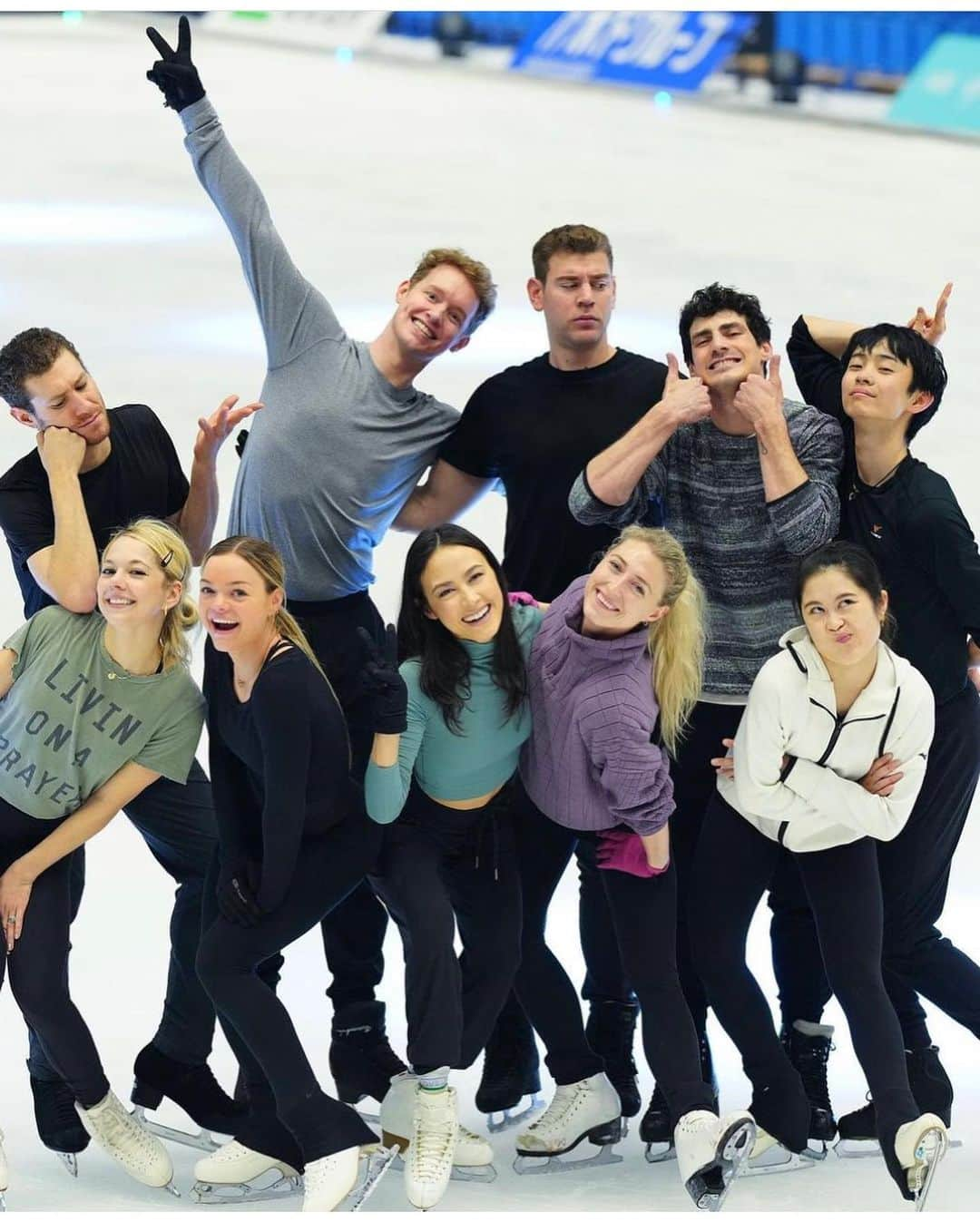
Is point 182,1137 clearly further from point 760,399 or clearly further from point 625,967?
point 760,399

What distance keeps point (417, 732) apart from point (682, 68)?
37.4 feet

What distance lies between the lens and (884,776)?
3.68 meters

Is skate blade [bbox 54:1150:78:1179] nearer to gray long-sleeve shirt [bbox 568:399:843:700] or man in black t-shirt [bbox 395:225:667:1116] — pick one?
man in black t-shirt [bbox 395:225:667:1116]

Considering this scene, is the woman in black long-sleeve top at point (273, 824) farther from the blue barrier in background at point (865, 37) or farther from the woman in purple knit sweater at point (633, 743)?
the blue barrier in background at point (865, 37)

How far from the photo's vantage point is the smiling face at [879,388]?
151 inches

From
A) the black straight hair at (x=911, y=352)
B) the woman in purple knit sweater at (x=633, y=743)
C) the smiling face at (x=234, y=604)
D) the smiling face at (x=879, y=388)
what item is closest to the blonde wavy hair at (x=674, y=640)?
the woman in purple knit sweater at (x=633, y=743)

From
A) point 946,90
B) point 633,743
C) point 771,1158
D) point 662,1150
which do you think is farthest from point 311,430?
point 946,90

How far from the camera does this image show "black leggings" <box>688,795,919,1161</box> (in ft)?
12.1

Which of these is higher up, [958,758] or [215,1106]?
[958,758]

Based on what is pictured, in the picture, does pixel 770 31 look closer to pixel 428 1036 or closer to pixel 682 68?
pixel 682 68

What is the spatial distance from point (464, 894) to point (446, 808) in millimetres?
183

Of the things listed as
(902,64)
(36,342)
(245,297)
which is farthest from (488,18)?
(36,342)

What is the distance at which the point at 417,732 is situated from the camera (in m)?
3.72

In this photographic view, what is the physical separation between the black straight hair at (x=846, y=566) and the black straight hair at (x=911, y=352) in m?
0.40
